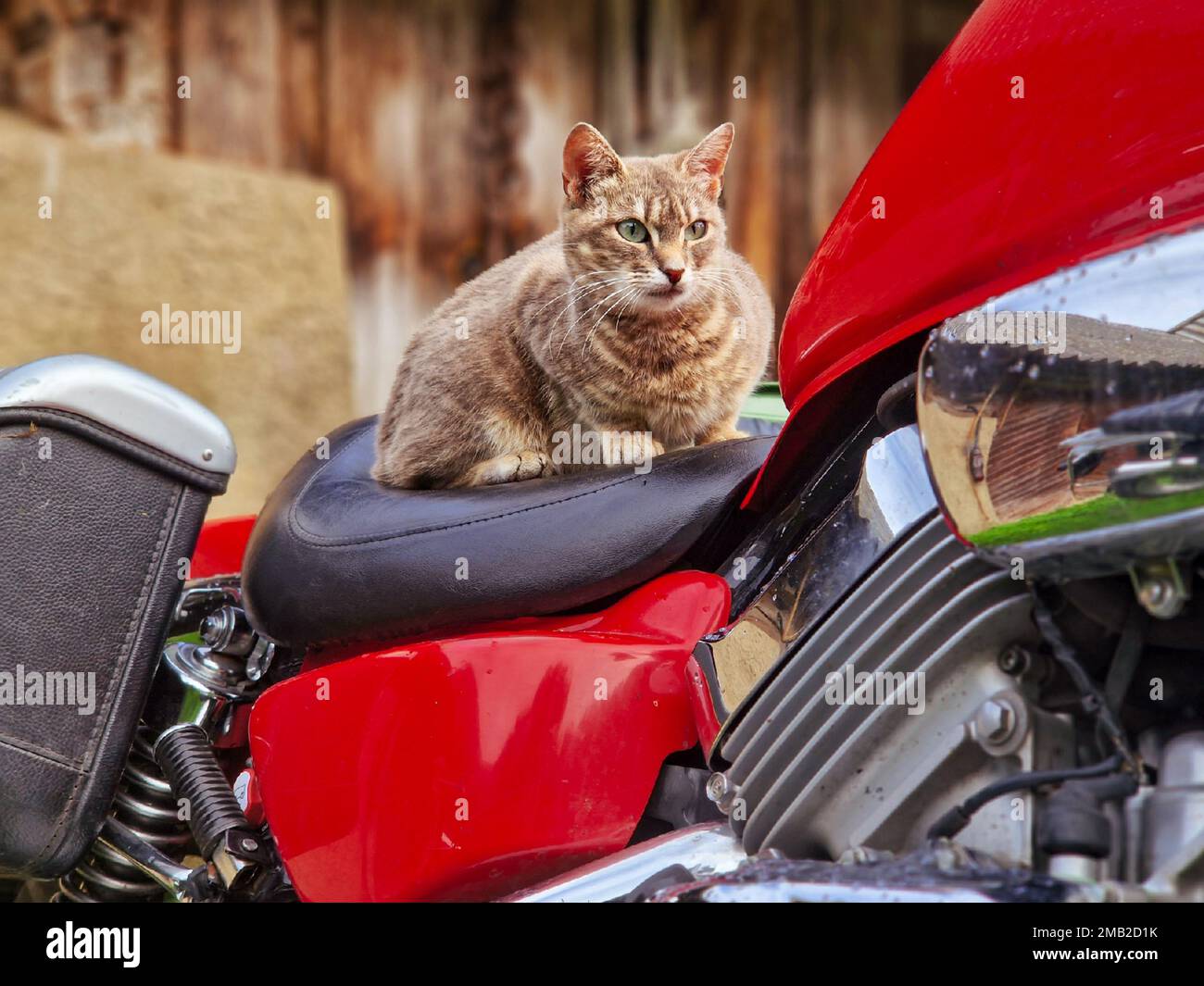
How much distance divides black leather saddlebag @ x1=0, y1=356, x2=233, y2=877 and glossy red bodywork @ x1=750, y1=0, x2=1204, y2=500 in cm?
76

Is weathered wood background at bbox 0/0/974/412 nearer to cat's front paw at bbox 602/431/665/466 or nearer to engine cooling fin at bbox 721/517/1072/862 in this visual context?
cat's front paw at bbox 602/431/665/466

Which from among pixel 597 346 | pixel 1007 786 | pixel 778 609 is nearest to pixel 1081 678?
pixel 1007 786

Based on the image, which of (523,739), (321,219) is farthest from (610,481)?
(321,219)

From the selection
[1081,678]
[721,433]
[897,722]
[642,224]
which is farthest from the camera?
[642,224]

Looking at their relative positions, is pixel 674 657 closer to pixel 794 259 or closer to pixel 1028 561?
pixel 1028 561

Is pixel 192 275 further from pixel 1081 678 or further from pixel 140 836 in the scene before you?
pixel 1081 678

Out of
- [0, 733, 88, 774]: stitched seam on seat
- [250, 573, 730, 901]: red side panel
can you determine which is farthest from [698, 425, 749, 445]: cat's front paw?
[0, 733, 88, 774]: stitched seam on seat

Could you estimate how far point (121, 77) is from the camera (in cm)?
383

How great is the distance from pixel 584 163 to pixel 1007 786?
4.33ft

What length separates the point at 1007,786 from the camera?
101 centimetres

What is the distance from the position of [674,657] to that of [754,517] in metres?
0.18

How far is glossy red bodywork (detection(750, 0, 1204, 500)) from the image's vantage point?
1061mm

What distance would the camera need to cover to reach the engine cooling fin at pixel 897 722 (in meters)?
1.07
